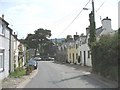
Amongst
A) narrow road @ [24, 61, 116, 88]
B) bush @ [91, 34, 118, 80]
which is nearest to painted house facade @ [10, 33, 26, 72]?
narrow road @ [24, 61, 116, 88]

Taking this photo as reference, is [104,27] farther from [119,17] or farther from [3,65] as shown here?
[3,65]

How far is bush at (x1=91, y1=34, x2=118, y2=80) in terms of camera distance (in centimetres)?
2005

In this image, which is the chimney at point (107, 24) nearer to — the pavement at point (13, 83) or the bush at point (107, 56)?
the bush at point (107, 56)

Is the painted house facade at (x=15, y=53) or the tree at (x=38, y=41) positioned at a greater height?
the tree at (x=38, y=41)

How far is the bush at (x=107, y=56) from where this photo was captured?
20.1 metres

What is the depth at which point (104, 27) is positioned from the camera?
4959 centimetres

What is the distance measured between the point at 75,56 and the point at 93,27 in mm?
34293

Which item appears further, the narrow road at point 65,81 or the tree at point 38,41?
the tree at point 38,41

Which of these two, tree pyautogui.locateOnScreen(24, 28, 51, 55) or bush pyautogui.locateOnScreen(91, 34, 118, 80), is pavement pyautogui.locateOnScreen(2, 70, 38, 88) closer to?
bush pyautogui.locateOnScreen(91, 34, 118, 80)

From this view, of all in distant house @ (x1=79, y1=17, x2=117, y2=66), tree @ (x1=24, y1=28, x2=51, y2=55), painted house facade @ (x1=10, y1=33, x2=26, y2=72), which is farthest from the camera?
tree @ (x1=24, y1=28, x2=51, y2=55)

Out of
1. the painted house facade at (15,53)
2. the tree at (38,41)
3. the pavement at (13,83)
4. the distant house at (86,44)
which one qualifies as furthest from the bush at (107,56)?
the tree at (38,41)

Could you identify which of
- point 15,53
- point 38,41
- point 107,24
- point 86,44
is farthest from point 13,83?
point 38,41

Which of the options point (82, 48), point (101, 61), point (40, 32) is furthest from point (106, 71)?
point (40, 32)

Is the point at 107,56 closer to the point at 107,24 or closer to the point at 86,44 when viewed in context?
the point at 107,24
